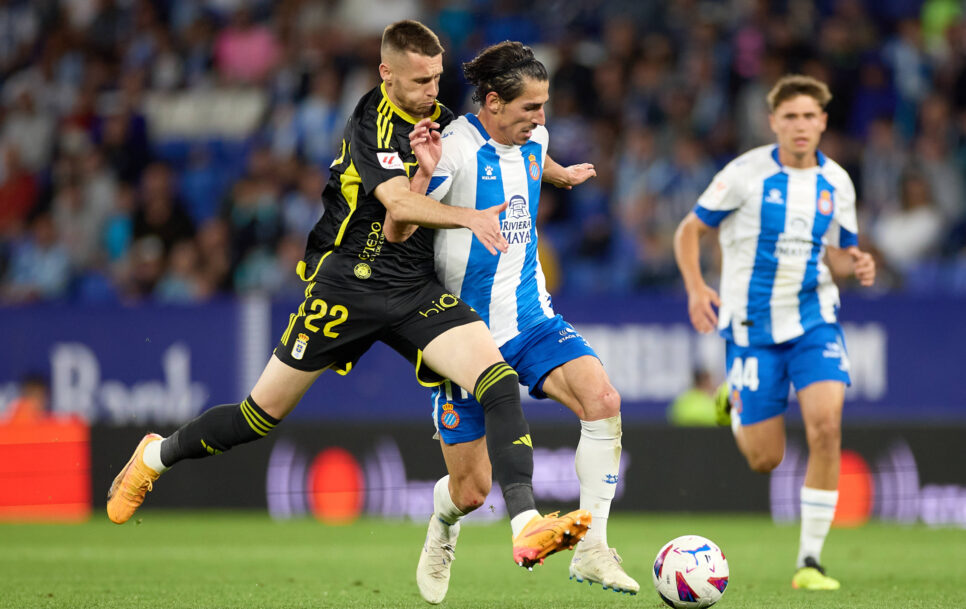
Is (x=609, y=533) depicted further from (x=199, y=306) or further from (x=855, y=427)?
(x=199, y=306)

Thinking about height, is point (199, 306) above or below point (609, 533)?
above

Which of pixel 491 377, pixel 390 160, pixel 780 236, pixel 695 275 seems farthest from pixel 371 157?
pixel 780 236

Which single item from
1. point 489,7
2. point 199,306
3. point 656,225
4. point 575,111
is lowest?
point 199,306

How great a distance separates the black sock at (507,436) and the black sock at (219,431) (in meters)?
1.11

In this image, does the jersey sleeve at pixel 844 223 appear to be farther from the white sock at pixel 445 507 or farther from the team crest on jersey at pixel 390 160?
the team crest on jersey at pixel 390 160

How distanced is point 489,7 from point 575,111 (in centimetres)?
245

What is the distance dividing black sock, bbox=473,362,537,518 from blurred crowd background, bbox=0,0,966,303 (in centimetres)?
794

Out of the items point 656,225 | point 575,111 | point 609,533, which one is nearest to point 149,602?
point 609,533

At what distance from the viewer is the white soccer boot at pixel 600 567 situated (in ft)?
19.7

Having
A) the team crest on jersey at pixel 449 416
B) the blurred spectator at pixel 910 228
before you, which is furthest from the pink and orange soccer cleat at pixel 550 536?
the blurred spectator at pixel 910 228

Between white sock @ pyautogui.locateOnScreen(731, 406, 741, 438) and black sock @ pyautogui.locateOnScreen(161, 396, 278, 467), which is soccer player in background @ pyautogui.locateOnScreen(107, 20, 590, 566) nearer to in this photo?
black sock @ pyautogui.locateOnScreen(161, 396, 278, 467)

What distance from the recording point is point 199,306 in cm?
1419

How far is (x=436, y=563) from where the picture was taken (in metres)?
6.78

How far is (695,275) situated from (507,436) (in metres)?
2.87
